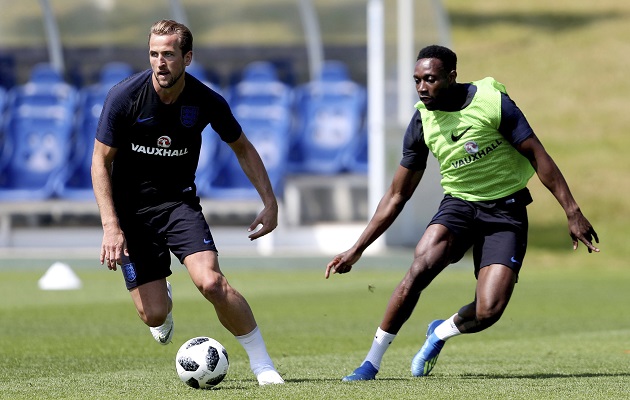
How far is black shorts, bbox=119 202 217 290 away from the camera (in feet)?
29.0

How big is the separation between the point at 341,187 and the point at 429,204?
1.57 meters

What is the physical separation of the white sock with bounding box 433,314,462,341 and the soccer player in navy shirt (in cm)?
144

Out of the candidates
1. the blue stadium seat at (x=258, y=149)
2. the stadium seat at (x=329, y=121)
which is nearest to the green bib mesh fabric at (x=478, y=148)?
the blue stadium seat at (x=258, y=149)

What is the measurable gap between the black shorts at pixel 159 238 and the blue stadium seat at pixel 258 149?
45.7 feet

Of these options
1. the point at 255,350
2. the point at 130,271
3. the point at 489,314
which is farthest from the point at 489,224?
the point at 130,271

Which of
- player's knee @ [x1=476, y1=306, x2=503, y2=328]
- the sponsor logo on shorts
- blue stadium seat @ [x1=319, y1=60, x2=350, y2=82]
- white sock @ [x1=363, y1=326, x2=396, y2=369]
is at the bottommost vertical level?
blue stadium seat @ [x1=319, y1=60, x2=350, y2=82]

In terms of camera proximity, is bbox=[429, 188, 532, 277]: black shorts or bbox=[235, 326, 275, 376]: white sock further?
bbox=[429, 188, 532, 277]: black shorts

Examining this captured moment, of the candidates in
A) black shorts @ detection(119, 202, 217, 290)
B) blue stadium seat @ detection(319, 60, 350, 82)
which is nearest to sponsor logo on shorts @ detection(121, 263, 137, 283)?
black shorts @ detection(119, 202, 217, 290)

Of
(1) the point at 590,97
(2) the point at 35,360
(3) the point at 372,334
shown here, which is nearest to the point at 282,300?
(3) the point at 372,334

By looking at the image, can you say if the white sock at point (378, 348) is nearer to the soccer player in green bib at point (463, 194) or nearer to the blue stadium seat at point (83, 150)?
the soccer player in green bib at point (463, 194)

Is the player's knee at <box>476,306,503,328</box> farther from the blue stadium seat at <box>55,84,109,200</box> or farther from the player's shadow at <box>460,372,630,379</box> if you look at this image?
the blue stadium seat at <box>55,84,109,200</box>

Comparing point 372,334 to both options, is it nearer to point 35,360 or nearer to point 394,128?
point 35,360

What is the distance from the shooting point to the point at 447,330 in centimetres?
964

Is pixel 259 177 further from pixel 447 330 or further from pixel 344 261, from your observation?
pixel 447 330
